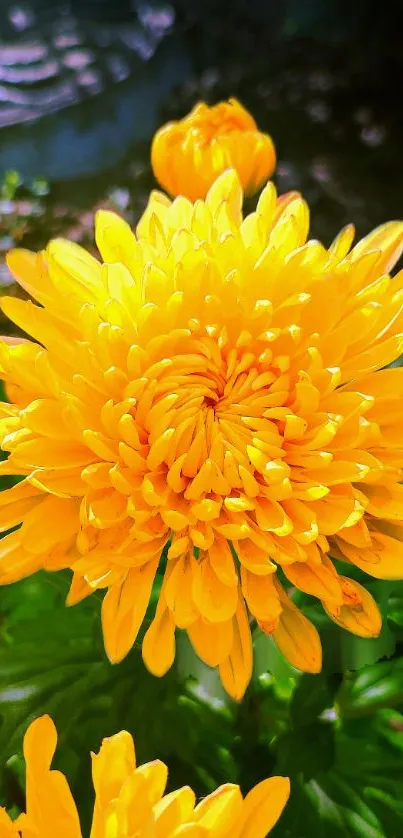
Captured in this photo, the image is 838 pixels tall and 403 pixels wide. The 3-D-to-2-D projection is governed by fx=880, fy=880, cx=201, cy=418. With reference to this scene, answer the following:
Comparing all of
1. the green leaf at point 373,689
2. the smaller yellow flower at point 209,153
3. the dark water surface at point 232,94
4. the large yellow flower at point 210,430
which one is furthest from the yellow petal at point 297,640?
the dark water surface at point 232,94

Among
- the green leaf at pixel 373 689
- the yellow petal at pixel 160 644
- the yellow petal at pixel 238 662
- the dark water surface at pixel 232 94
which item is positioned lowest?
the green leaf at pixel 373 689

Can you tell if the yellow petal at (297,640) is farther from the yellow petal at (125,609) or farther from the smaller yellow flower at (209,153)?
the smaller yellow flower at (209,153)

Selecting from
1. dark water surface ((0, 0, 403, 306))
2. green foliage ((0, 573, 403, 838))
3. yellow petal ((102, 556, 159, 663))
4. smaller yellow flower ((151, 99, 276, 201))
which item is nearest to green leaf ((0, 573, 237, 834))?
green foliage ((0, 573, 403, 838))

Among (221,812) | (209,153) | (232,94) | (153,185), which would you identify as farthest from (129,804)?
(232,94)

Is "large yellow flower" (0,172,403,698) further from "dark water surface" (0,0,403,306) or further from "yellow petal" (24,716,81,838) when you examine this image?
"dark water surface" (0,0,403,306)

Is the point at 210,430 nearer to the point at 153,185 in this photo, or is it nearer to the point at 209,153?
the point at 209,153
